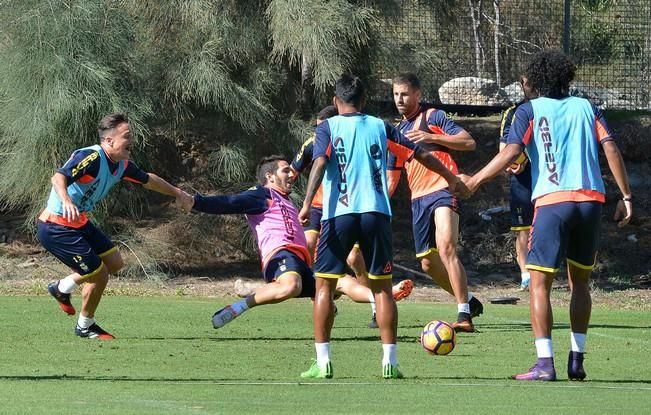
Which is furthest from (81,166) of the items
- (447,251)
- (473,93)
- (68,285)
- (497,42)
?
(473,93)

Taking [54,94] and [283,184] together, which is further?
[54,94]

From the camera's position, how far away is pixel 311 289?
35.2ft

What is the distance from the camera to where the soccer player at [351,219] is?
8430 mm

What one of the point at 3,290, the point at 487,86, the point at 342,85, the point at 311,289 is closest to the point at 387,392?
the point at 342,85

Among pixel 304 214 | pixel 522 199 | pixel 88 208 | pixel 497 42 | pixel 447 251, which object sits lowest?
pixel 522 199

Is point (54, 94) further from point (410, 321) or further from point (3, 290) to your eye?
point (410, 321)

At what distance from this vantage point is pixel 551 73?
8578 millimetres

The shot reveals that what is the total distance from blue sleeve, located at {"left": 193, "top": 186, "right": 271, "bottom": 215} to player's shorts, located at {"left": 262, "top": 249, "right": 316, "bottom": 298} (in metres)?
0.48

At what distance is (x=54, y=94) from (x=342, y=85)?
8617mm

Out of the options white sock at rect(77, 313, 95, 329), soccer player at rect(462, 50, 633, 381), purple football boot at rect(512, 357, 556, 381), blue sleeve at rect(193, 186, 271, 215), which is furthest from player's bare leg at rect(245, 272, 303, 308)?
purple football boot at rect(512, 357, 556, 381)

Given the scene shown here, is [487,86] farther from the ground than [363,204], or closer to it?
closer to it

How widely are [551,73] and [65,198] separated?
4.28 m

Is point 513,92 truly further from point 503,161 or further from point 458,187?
point 503,161

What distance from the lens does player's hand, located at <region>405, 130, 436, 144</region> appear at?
36.2ft
